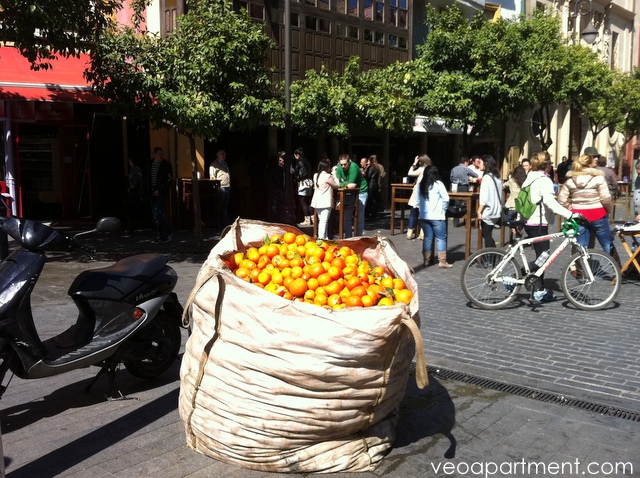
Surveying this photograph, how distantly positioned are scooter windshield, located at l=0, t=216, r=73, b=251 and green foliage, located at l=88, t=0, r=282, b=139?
7003 mm

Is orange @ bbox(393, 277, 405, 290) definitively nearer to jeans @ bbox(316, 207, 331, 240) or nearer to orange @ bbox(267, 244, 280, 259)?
orange @ bbox(267, 244, 280, 259)

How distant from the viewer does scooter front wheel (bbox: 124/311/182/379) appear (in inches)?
200

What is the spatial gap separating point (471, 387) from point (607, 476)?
157cm

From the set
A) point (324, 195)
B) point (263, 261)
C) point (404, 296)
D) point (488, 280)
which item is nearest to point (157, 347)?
point (263, 261)

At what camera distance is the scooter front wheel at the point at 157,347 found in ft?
16.7

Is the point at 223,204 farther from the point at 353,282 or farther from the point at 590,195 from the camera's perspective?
the point at 353,282

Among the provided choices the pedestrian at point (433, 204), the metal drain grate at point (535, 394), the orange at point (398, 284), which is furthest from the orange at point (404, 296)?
the pedestrian at point (433, 204)

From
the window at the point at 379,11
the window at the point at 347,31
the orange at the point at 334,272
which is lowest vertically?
the orange at the point at 334,272

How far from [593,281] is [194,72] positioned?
6.96 metres

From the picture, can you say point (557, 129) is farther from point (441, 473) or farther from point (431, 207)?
point (441, 473)

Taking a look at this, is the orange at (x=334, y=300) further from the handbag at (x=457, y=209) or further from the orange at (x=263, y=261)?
the handbag at (x=457, y=209)

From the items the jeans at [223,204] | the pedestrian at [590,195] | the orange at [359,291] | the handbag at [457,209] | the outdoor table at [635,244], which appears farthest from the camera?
the jeans at [223,204]

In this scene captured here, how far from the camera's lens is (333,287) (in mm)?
4035

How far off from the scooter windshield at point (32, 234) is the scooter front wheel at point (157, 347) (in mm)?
1003
